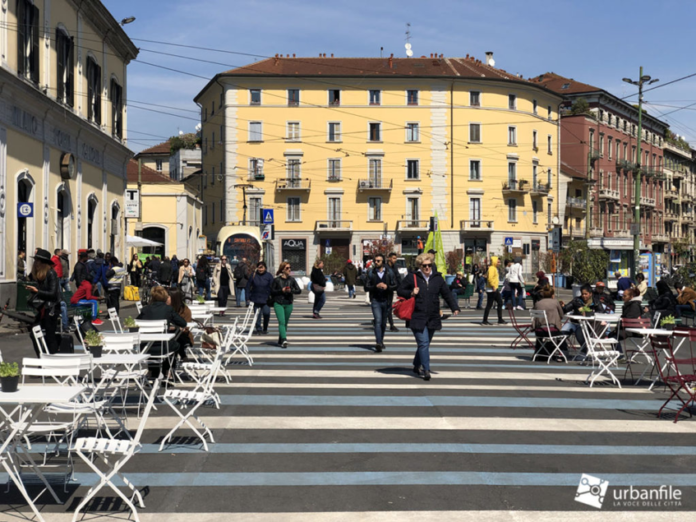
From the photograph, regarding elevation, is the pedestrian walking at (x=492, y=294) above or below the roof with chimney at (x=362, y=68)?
below

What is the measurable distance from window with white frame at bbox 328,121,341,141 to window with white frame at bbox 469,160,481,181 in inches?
446

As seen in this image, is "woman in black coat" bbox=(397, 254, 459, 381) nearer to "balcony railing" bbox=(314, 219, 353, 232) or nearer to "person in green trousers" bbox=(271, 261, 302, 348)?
"person in green trousers" bbox=(271, 261, 302, 348)

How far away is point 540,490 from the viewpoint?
642 centimetres

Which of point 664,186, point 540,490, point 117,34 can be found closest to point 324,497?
point 540,490

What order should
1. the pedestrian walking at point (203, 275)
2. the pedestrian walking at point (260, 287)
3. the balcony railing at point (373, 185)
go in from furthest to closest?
the balcony railing at point (373, 185)
the pedestrian walking at point (203, 275)
the pedestrian walking at point (260, 287)

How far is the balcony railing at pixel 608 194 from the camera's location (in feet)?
270

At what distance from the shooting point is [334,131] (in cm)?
6581

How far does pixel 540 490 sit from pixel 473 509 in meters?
0.81

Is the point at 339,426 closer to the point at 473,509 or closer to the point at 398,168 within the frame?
the point at 473,509

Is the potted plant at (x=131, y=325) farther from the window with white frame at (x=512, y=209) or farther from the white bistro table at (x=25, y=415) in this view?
the window with white frame at (x=512, y=209)

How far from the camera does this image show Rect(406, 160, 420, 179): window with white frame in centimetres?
6688

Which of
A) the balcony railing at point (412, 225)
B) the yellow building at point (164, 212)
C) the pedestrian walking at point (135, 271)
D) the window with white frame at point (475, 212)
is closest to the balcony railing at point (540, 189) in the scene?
the window with white frame at point (475, 212)

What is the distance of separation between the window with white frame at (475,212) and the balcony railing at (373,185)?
714 cm

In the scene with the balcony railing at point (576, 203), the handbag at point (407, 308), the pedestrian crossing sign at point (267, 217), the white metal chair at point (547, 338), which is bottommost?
the white metal chair at point (547, 338)
